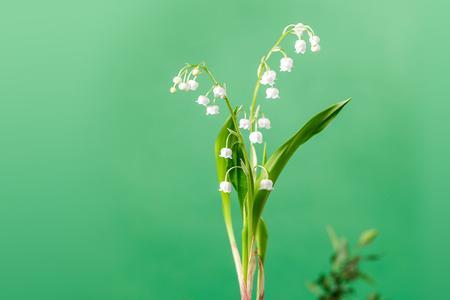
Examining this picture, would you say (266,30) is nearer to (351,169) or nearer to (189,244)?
(351,169)

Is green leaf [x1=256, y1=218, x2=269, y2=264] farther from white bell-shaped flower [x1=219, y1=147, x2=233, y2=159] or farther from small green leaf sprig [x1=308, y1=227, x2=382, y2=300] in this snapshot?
small green leaf sprig [x1=308, y1=227, x2=382, y2=300]

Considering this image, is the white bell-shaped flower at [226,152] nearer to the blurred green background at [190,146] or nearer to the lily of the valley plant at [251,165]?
the lily of the valley plant at [251,165]

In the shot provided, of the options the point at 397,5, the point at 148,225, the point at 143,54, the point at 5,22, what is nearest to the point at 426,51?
the point at 397,5

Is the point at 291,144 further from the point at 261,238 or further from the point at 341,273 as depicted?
the point at 341,273

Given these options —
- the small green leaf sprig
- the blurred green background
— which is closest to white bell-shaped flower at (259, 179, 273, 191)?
the blurred green background

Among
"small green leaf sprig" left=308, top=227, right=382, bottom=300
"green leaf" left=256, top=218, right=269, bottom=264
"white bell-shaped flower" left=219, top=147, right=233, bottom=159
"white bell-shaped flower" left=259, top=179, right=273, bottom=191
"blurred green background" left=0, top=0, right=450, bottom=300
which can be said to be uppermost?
"blurred green background" left=0, top=0, right=450, bottom=300

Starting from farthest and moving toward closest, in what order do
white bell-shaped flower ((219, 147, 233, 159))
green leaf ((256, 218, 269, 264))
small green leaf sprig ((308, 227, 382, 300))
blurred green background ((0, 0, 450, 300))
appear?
blurred green background ((0, 0, 450, 300)) → green leaf ((256, 218, 269, 264)) → white bell-shaped flower ((219, 147, 233, 159)) → small green leaf sprig ((308, 227, 382, 300))
